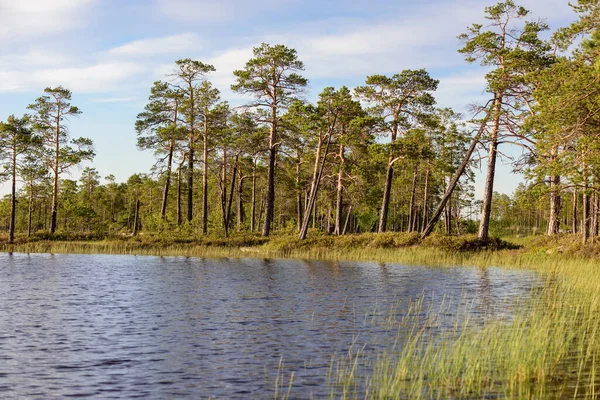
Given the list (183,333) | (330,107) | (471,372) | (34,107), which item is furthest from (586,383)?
(34,107)

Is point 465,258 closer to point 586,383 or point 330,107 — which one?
point 330,107

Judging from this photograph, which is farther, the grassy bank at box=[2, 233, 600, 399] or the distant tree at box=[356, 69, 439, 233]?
the distant tree at box=[356, 69, 439, 233]

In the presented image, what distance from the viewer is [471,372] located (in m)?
8.88

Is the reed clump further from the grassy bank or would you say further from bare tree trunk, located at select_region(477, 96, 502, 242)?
bare tree trunk, located at select_region(477, 96, 502, 242)

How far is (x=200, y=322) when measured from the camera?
1406cm

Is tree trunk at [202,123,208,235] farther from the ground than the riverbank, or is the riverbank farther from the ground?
tree trunk at [202,123,208,235]

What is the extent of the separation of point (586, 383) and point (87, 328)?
395 inches

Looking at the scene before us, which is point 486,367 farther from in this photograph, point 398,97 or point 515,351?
point 398,97

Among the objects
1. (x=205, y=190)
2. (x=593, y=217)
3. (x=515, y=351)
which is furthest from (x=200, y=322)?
(x=205, y=190)

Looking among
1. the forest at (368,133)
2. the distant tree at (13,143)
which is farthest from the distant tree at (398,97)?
the distant tree at (13,143)

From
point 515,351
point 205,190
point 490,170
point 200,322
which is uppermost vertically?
point 490,170

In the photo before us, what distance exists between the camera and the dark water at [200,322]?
9141 millimetres

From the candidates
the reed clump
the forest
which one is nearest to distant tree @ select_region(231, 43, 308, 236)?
the forest

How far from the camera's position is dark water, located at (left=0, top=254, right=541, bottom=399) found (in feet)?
30.0
